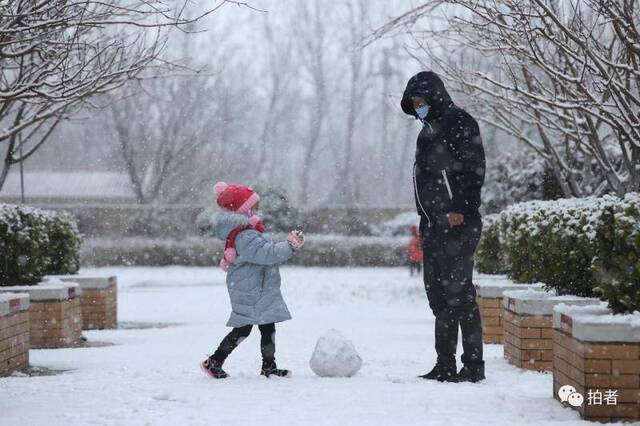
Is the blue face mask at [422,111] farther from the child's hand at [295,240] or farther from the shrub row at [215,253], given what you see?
the shrub row at [215,253]

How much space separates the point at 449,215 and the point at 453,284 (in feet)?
Result: 1.65

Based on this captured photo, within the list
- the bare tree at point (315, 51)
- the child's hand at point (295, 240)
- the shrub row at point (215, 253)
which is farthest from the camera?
the bare tree at point (315, 51)

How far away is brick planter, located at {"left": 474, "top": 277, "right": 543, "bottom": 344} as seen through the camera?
10.5m

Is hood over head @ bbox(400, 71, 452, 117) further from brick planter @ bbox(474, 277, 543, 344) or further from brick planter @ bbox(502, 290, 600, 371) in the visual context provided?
brick planter @ bbox(474, 277, 543, 344)

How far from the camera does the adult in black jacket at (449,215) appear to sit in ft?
22.5

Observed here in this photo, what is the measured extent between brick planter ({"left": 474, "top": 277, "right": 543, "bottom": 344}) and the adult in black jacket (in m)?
3.40

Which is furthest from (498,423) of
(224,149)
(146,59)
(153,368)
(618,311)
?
(224,149)

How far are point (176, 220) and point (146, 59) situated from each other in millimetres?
26041

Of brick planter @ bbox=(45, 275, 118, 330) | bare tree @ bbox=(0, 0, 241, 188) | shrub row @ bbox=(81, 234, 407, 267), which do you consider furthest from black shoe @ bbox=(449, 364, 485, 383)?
shrub row @ bbox=(81, 234, 407, 267)

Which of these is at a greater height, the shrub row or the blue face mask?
the blue face mask

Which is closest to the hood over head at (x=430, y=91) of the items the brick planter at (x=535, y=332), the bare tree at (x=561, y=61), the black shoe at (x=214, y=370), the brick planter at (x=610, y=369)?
the bare tree at (x=561, y=61)

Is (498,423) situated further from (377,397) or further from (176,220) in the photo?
(176,220)

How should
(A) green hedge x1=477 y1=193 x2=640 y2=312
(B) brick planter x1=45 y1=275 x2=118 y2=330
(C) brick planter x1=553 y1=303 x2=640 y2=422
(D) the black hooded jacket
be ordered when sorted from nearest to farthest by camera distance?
(C) brick planter x1=553 y1=303 x2=640 y2=422, (A) green hedge x1=477 y1=193 x2=640 y2=312, (D) the black hooded jacket, (B) brick planter x1=45 y1=275 x2=118 y2=330

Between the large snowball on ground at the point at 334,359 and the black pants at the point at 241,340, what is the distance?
350 millimetres
